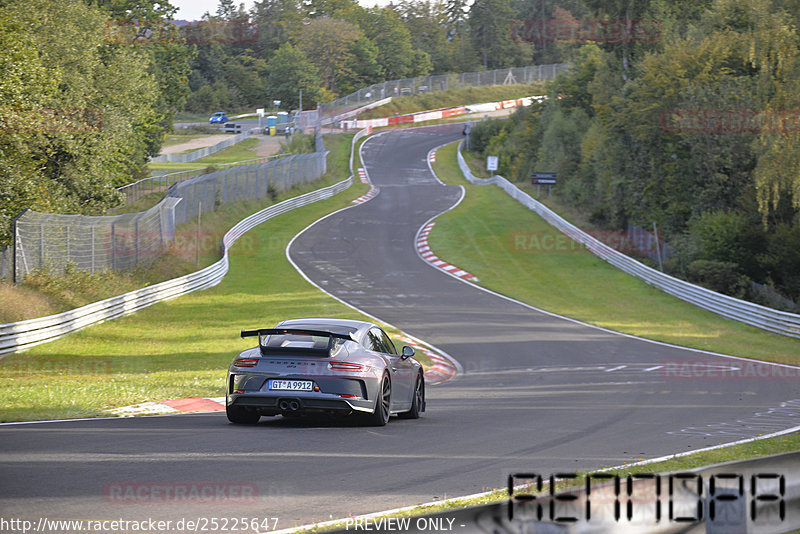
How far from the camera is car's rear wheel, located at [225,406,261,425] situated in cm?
1056

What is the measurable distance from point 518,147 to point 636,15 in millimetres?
23709

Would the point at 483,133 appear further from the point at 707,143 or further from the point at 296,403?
the point at 296,403

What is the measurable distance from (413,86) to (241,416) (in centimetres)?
10003

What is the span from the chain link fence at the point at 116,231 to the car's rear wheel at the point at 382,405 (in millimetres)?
14860

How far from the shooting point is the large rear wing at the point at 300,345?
34.0 feet

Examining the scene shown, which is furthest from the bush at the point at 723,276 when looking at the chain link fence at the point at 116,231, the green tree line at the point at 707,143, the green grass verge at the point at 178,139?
the green grass verge at the point at 178,139

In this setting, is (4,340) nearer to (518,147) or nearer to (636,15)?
(636,15)

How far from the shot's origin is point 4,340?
19312 mm

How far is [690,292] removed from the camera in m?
33.3

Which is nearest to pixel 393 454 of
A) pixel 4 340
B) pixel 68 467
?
pixel 68 467

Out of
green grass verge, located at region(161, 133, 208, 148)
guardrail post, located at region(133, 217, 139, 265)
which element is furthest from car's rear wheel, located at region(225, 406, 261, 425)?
green grass verge, located at region(161, 133, 208, 148)

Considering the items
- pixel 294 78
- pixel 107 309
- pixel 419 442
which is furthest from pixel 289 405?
pixel 294 78
